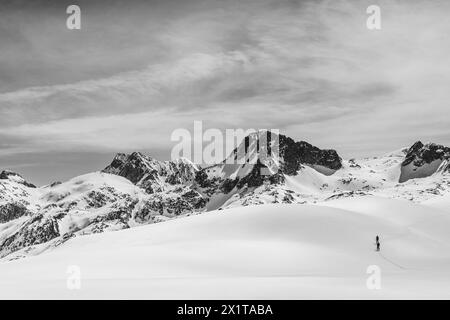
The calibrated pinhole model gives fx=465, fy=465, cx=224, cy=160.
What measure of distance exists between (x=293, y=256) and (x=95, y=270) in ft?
53.6

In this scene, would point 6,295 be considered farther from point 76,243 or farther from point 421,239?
point 421,239

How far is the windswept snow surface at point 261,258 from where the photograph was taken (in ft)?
73.6

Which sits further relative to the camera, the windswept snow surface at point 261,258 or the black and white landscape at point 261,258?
the black and white landscape at point 261,258

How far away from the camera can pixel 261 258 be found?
124 feet

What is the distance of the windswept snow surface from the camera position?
2242 cm

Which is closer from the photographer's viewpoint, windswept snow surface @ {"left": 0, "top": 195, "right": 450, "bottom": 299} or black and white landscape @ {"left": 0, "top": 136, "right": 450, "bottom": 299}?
windswept snow surface @ {"left": 0, "top": 195, "right": 450, "bottom": 299}

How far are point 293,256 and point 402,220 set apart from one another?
89.5 feet
